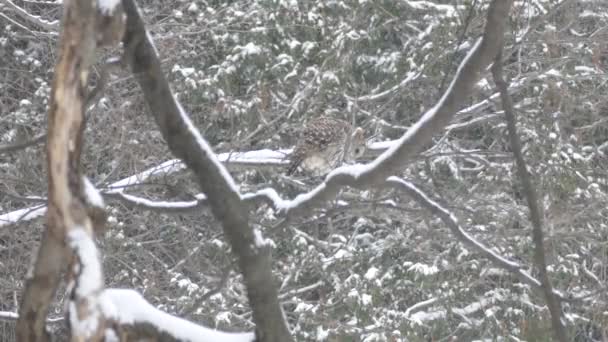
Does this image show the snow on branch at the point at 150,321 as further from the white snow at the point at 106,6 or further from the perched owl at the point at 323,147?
the perched owl at the point at 323,147

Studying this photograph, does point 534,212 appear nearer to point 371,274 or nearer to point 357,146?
point 357,146

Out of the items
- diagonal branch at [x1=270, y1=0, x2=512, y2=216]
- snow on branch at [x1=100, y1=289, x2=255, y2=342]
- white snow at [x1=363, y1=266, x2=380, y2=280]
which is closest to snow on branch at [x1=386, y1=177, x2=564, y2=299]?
diagonal branch at [x1=270, y1=0, x2=512, y2=216]

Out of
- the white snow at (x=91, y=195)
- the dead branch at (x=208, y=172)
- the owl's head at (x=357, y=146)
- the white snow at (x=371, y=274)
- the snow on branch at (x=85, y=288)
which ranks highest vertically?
the white snow at (x=371, y=274)

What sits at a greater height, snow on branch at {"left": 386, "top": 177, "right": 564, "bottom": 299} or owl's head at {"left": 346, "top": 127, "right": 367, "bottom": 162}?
owl's head at {"left": 346, "top": 127, "right": 367, "bottom": 162}

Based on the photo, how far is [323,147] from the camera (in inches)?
232

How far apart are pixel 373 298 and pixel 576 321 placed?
1.94 meters

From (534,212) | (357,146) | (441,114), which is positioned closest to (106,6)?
(441,114)

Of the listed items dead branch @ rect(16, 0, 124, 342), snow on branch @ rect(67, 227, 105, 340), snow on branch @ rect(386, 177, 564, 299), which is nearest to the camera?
snow on branch @ rect(67, 227, 105, 340)

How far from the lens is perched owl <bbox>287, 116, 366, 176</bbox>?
5.62 m

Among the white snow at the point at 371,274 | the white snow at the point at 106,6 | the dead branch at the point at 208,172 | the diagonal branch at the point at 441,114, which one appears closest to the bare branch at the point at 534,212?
the diagonal branch at the point at 441,114

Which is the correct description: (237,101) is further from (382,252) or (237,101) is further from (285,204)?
(285,204)

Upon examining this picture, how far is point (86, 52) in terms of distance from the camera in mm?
1947

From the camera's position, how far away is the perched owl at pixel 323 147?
5.62 meters

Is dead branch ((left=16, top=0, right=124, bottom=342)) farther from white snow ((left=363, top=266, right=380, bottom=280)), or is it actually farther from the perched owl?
white snow ((left=363, top=266, right=380, bottom=280))
